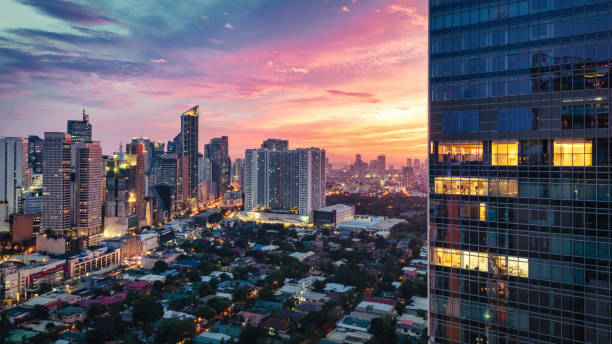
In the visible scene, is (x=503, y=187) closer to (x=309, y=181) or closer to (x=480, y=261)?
(x=480, y=261)

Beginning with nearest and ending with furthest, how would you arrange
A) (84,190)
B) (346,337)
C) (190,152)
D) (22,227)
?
(346,337) → (22,227) → (84,190) → (190,152)

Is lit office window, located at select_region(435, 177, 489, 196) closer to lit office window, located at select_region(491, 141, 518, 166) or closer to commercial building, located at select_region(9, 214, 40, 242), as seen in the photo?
lit office window, located at select_region(491, 141, 518, 166)

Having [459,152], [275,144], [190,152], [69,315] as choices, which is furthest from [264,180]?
[459,152]

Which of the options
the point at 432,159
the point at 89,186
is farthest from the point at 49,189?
the point at 432,159

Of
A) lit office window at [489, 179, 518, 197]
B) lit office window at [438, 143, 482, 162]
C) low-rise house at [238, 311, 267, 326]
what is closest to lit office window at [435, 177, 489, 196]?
lit office window at [489, 179, 518, 197]

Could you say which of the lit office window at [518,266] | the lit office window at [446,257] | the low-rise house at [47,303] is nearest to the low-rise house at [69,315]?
the low-rise house at [47,303]
